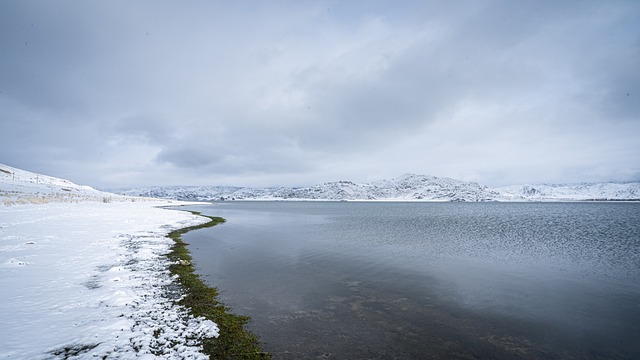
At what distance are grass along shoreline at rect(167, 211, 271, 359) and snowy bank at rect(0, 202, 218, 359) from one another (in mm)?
520

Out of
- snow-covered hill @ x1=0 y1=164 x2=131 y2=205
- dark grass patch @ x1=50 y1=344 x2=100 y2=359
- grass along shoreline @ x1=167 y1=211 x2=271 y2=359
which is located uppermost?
snow-covered hill @ x1=0 y1=164 x2=131 y2=205

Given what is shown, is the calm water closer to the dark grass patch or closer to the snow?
the snow

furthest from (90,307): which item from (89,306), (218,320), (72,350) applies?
(218,320)

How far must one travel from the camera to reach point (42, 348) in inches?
381

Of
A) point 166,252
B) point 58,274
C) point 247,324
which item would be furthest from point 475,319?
point 166,252

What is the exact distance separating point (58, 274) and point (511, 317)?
2554cm

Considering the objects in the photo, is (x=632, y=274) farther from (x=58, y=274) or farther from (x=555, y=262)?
(x=58, y=274)

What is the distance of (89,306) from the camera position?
43.7 feet

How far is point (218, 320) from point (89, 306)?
231 inches


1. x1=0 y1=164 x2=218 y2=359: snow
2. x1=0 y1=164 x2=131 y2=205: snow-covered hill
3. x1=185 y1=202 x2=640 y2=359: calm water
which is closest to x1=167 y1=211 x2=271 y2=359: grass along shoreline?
x1=0 y1=164 x2=218 y2=359: snow

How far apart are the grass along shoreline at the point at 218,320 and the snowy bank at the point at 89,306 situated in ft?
1.70

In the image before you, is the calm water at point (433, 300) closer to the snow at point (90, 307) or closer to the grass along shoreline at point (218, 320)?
the grass along shoreline at point (218, 320)

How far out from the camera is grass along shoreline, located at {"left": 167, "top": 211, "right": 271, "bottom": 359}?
1091 cm

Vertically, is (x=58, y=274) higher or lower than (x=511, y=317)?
higher
